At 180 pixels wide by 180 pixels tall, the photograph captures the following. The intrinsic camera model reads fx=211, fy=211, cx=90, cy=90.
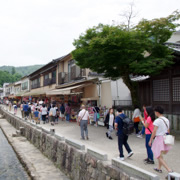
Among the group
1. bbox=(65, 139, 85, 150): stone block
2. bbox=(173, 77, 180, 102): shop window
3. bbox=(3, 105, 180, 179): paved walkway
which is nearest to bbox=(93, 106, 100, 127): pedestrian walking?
bbox=(3, 105, 180, 179): paved walkway

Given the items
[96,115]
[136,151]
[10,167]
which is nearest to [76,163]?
[136,151]

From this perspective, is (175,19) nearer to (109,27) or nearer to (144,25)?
(144,25)

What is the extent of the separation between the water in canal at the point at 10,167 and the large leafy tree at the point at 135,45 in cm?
612

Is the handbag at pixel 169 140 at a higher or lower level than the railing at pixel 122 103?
lower

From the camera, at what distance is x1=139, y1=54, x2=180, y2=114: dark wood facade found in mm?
11023

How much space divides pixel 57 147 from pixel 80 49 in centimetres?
552

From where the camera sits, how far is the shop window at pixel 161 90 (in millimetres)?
11797

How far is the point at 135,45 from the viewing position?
973cm

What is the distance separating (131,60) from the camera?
999 centimetres

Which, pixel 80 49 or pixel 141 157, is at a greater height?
pixel 80 49

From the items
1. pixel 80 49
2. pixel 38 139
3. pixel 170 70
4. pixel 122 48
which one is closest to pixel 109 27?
pixel 122 48

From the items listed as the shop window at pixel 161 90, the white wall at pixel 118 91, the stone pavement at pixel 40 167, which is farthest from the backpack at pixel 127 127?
the white wall at pixel 118 91

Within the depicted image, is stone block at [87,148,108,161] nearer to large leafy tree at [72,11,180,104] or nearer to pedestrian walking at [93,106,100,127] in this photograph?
large leafy tree at [72,11,180,104]

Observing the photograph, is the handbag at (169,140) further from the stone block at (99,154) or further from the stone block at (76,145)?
the stone block at (76,145)
